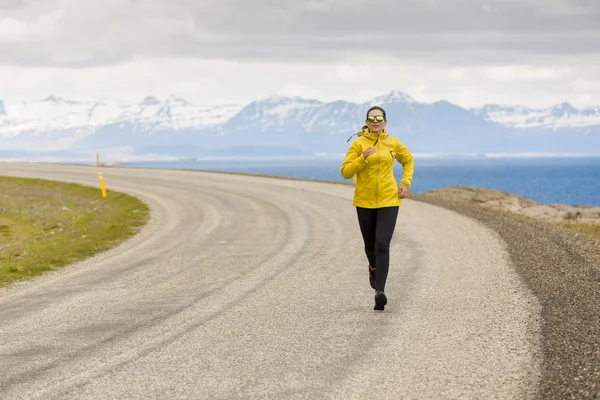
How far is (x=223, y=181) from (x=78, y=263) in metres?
23.2

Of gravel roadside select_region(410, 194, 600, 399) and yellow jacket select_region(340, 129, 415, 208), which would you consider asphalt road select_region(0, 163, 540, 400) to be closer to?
gravel roadside select_region(410, 194, 600, 399)

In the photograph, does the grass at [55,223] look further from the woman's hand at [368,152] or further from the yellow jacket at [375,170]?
the woman's hand at [368,152]

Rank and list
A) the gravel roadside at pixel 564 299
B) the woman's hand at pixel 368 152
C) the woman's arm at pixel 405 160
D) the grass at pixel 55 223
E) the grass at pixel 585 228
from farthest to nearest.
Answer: the grass at pixel 585 228, the grass at pixel 55 223, the woman's arm at pixel 405 160, the woman's hand at pixel 368 152, the gravel roadside at pixel 564 299

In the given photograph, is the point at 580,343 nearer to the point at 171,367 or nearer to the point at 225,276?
the point at 171,367

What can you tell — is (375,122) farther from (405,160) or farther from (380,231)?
(380,231)

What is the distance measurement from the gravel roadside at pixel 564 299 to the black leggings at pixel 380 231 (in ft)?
6.35

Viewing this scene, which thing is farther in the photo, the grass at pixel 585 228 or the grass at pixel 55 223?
the grass at pixel 585 228

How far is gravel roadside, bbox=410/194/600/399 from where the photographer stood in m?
6.18

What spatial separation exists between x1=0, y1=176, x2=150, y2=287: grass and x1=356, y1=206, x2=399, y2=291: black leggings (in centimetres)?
639

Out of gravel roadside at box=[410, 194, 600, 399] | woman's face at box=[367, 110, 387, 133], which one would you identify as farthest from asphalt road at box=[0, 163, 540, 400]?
woman's face at box=[367, 110, 387, 133]

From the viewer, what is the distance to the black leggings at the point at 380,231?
895 centimetres

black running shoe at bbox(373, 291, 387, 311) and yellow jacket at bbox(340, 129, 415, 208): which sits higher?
yellow jacket at bbox(340, 129, 415, 208)

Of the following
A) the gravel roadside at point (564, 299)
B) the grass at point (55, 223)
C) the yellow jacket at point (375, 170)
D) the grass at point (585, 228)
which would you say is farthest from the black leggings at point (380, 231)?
the grass at point (585, 228)

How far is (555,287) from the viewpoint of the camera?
10.3 meters
